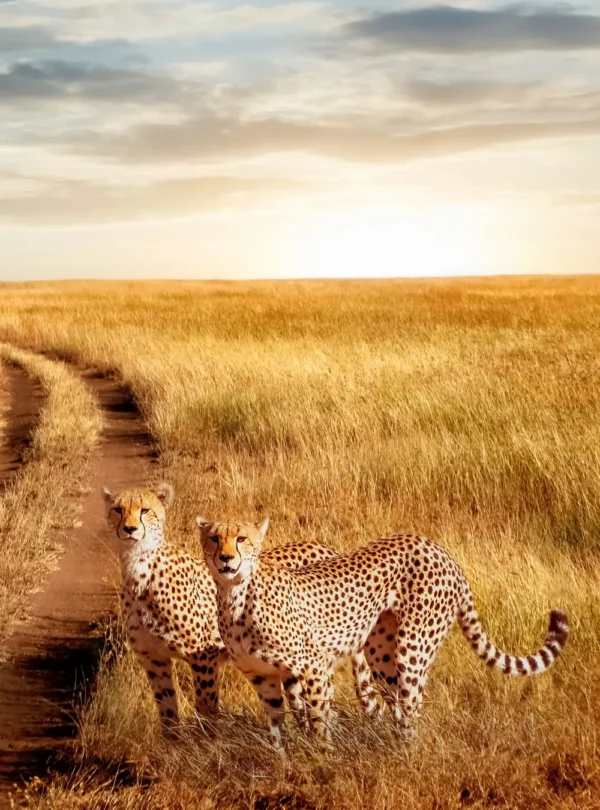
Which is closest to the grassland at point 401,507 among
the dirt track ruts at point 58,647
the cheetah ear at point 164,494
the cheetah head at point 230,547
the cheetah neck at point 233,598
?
the dirt track ruts at point 58,647

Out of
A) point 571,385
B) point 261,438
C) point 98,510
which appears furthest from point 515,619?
point 571,385

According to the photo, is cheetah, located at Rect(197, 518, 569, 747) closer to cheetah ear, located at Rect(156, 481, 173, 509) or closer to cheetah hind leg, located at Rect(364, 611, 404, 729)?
cheetah hind leg, located at Rect(364, 611, 404, 729)

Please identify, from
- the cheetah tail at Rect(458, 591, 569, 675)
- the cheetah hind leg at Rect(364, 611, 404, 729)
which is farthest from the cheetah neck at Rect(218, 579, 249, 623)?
the cheetah tail at Rect(458, 591, 569, 675)

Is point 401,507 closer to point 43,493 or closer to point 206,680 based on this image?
point 43,493

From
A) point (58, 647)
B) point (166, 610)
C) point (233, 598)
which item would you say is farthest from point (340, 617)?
point (58, 647)

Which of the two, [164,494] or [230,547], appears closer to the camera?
[230,547]

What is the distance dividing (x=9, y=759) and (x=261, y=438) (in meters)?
5.63

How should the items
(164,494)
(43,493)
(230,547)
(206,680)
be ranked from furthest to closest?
1. (43,493)
2. (206,680)
3. (164,494)
4. (230,547)

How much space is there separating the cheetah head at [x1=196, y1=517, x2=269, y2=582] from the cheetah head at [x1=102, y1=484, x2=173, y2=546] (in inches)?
10.9

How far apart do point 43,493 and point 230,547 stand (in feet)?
16.2

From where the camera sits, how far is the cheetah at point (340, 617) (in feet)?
10.2

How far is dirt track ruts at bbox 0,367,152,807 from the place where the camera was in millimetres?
3955

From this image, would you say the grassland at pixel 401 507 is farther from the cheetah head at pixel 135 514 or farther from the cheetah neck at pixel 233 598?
the cheetah head at pixel 135 514

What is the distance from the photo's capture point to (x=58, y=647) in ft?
16.2
